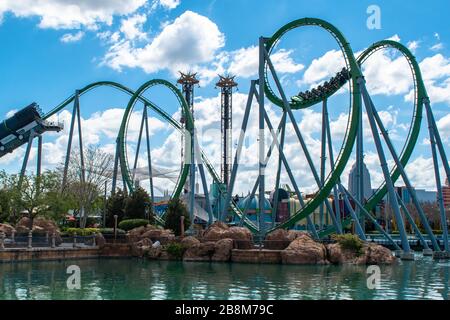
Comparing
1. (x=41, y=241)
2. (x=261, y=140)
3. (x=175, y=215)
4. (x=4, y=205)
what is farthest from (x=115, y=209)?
(x=261, y=140)

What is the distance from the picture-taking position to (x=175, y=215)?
42250 millimetres

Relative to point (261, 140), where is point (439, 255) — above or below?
below

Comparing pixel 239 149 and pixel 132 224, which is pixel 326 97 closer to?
pixel 239 149

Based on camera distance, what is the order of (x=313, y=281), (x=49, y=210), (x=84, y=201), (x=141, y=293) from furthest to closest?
(x=84, y=201) → (x=49, y=210) → (x=313, y=281) → (x=141, y=293)

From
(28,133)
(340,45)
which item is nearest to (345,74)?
(340,45)

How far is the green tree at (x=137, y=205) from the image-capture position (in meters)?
45.2

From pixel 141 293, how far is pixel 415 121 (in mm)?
28157

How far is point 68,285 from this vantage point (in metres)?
20.7

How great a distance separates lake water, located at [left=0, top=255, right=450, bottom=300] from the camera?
1847 centimetres

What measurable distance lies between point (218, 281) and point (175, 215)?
2010cm

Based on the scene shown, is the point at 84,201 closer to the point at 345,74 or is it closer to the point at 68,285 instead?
the point at 345,74

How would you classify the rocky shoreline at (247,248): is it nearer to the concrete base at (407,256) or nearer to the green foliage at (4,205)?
the concrete base at (407,256)

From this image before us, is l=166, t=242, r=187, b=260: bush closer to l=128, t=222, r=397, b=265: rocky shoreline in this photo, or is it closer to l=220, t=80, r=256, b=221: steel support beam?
l=128, t=222, r=397, b=265: rocky shoreline

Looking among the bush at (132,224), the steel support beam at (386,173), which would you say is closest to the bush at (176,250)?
the bush at (132,224)
